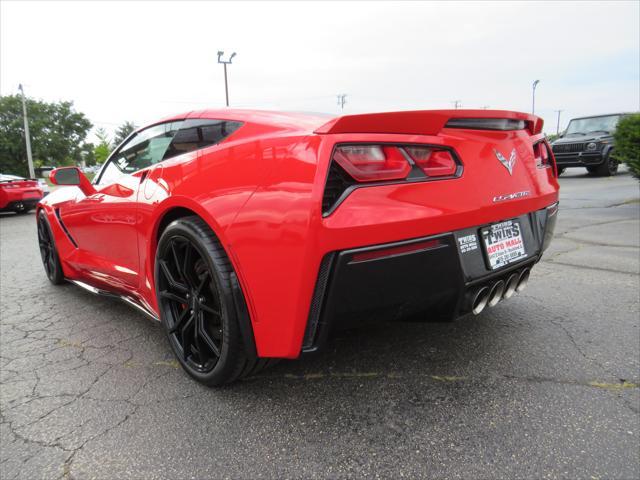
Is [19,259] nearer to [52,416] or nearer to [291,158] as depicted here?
[52,416]

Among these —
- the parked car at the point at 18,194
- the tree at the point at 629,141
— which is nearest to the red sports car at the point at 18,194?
the parked car at the point at 18,194

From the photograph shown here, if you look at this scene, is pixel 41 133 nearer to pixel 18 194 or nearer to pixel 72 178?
pixel 18 194

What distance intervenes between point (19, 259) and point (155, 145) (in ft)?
13.3

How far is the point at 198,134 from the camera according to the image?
220cm

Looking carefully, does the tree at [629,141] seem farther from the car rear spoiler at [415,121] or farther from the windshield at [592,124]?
the car rear spoiler at [415,121]

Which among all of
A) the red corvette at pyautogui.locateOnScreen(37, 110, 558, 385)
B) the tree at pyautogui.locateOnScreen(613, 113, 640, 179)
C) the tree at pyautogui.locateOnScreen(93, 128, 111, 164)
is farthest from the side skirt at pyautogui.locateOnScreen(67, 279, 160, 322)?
the tree at pyautogui.locateOnScreen(93, 128, 111, 164)

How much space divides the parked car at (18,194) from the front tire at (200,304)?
442 inches

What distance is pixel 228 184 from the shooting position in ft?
5.98

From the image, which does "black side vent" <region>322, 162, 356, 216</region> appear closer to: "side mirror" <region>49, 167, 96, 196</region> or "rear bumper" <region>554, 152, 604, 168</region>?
"side mirror" <region>49, 167, 96, 196</region>

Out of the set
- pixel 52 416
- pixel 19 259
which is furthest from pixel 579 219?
pixel 19 259

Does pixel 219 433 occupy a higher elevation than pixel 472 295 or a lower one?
lower

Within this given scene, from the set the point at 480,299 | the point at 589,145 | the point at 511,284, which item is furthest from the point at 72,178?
the point at 589,145

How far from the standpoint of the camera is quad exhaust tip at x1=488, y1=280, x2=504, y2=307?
6.70ft

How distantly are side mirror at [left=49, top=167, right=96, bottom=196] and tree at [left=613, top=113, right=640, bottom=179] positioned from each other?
26.6 feet
